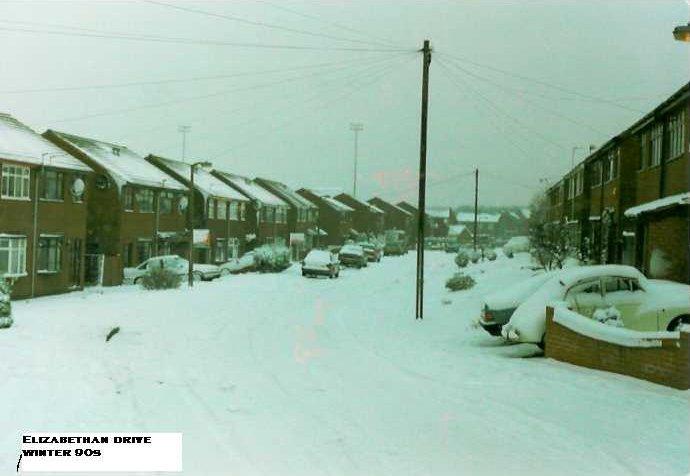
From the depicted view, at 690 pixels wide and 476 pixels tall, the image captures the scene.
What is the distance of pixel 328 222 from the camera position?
82125 mm

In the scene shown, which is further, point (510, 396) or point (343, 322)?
point (343, 322)

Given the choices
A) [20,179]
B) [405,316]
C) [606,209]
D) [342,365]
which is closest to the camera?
[342,365]

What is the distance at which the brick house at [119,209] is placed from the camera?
114 feet

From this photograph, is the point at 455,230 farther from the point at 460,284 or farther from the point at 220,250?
the point at 460,284

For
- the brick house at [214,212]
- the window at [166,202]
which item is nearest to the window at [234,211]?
the brick house at [214,212]

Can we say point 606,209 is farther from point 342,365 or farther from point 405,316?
point 342,365

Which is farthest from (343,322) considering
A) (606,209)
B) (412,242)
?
(412,242)

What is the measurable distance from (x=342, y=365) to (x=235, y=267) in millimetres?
31667

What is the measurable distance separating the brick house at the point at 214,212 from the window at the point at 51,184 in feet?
47.2

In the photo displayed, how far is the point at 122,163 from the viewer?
3806 cm

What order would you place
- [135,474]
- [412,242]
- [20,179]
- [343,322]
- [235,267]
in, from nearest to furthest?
[135,474]
[343,322]
[20,179]
[235,267]
[412,242]

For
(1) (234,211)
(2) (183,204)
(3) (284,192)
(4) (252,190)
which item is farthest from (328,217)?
(2) (183,204)

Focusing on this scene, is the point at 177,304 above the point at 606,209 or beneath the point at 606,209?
beneath

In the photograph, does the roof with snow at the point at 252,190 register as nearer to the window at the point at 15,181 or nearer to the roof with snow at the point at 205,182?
the roof with snow at the point at 205,182
